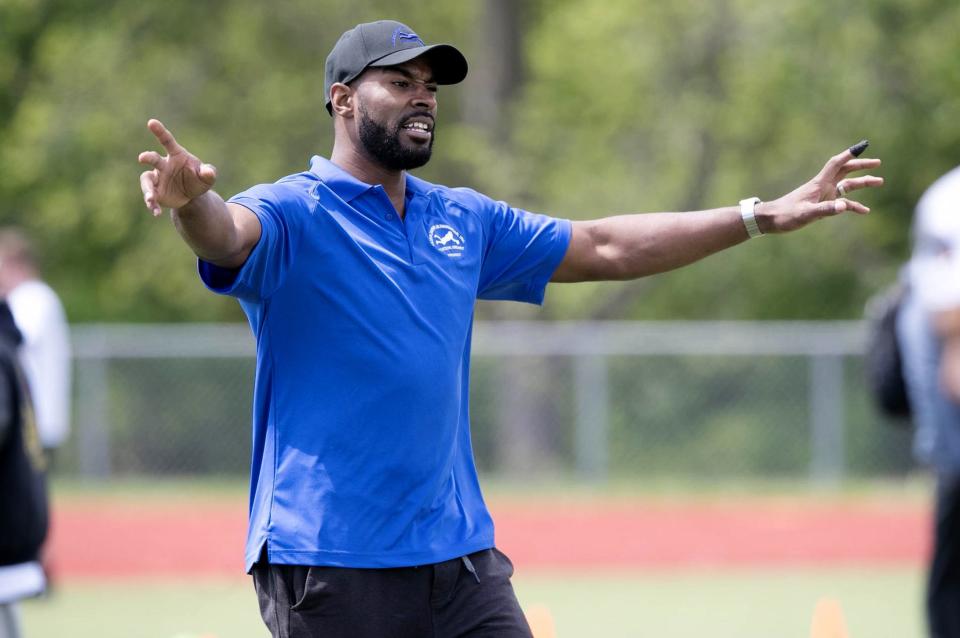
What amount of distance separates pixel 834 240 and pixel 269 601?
746 inches

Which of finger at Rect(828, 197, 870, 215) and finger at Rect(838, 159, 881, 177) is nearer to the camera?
finger at Rect(828, 197, 870, 215)

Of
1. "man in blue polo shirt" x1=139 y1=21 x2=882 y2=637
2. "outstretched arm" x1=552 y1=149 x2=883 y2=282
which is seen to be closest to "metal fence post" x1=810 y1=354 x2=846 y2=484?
"outstretched arm" x1=552 y1=149 x2=883 y2=282

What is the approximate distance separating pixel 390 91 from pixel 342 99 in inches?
7.4

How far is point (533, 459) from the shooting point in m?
18.3

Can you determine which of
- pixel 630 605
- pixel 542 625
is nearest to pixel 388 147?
pixel 542 625

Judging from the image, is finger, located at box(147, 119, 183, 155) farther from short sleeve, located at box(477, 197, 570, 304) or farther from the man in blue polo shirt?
short sleeve, located at box(477, 197, 570, 304)

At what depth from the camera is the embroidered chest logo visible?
4512 mm

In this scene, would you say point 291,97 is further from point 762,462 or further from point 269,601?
point 269,601

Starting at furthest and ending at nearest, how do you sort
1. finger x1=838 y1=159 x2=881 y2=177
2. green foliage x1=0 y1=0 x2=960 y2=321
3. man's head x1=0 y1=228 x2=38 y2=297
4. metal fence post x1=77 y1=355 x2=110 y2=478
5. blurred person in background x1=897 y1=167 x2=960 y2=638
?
green foliage x1=0 y1=0 x2=960 y2=321, metal fence post x1=77 y1=355 x2=110 y2=478, man's head x1=0 y1=228 x2=38 y2=297, finger x1=838 y1=159 x2=881 y2=177, blurred person in background x1=897 y1=167 x2=960 y2=638

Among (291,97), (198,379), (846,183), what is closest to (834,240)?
(291,97)

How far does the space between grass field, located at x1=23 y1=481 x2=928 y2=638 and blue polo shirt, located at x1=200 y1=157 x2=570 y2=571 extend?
16.1ft

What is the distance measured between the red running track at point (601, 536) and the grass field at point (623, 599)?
9 cm

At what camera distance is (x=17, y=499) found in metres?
5.32

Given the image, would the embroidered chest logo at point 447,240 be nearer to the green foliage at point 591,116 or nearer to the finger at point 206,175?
the finger at point 206,175
